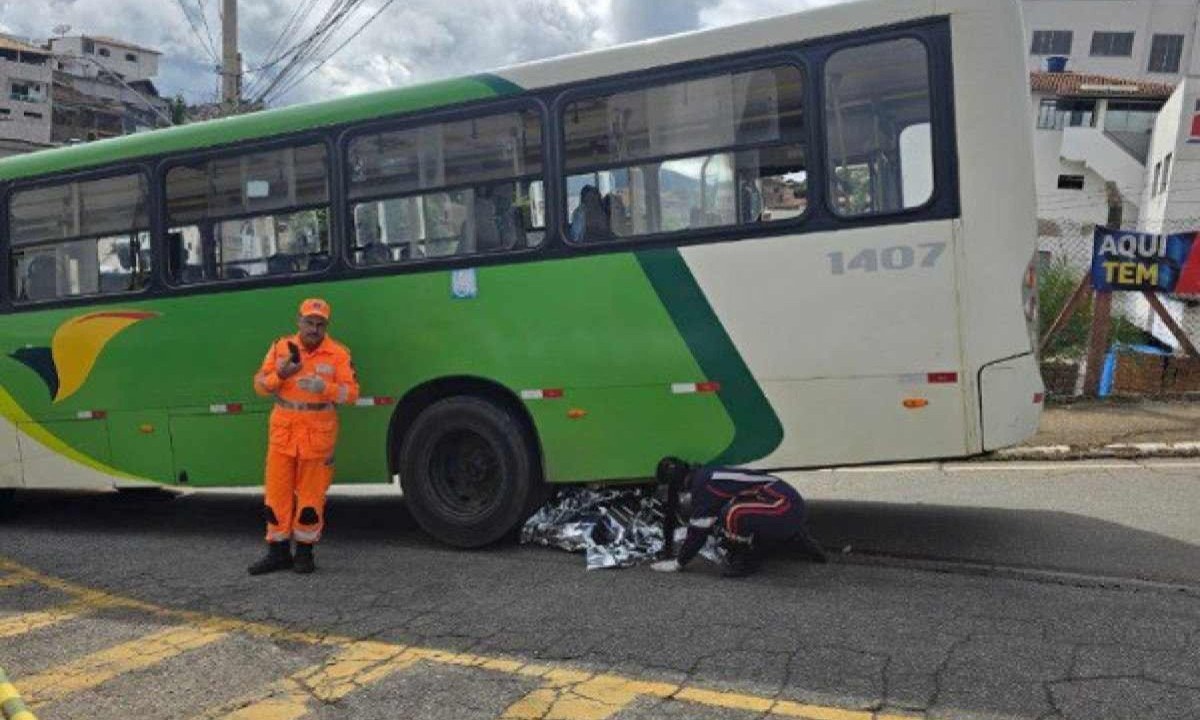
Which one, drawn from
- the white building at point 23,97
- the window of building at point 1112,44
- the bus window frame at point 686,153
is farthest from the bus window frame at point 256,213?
the white building at point 23,97

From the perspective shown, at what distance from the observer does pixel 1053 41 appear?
175 feet

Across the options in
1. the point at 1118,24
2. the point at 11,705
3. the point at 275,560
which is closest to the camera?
the point at 11,705

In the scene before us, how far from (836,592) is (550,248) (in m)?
2.54

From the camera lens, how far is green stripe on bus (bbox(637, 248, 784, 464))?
18.1 feet

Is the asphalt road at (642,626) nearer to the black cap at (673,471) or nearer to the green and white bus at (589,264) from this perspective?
the black cap at (673,471)

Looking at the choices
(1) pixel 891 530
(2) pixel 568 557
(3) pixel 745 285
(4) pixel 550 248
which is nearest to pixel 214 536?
(2) pixel 568 557

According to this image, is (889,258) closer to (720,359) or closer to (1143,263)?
(720,359)

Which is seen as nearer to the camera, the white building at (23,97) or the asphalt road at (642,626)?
the asphalt road at (642,626)

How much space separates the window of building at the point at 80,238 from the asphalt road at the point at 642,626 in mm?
1943

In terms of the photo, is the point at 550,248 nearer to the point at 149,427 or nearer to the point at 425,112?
the point at 425,112

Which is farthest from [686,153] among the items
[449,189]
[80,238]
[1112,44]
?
[1112,44]

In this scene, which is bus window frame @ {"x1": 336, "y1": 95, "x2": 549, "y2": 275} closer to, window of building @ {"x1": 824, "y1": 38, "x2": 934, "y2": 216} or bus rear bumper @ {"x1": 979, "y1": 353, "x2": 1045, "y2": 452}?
window of building @ {"x1": 824, "y1": 38, "x2": 934, "y2": 216}

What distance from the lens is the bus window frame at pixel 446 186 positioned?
19.3 ft

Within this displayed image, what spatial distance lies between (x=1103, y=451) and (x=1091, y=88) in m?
38.9
